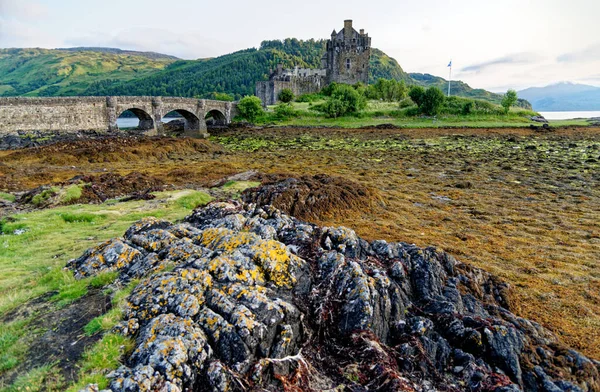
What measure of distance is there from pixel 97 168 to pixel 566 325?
3465cm

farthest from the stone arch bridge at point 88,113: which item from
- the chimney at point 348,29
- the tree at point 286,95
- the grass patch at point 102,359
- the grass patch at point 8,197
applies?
the chimney at point 348,29

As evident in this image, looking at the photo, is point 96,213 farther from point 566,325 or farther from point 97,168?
point 97,168

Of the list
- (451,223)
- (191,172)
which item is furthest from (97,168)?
(451,223)

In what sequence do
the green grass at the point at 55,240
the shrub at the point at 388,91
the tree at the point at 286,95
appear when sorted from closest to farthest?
the green grass at the point at 55,240
the tree at the point at 286,95
the shrub at the point at 388,91

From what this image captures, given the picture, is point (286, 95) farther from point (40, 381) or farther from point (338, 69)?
point (40, 381)

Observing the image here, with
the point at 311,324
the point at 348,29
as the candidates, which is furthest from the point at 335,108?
the point at 311,324

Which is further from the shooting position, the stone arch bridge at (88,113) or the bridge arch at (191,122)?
the bridge arch at (191,122)

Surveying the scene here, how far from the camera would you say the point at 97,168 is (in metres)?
31.6

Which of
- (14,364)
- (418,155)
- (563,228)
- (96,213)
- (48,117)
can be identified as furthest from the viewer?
(48,117)

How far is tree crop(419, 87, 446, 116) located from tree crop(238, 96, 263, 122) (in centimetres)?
3767

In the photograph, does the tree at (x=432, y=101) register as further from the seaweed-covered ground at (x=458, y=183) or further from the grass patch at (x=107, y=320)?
the grass patch at (x=107, y=320)

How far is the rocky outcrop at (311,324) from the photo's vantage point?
17.5 ft

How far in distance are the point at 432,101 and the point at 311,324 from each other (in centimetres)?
7967

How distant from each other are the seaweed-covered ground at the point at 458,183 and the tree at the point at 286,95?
38265 millimetres
